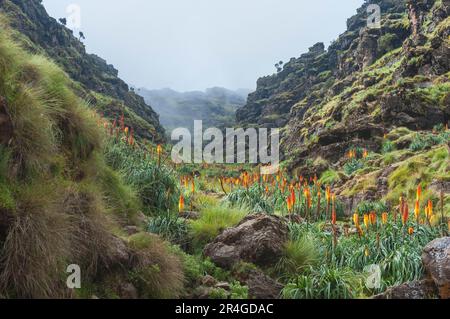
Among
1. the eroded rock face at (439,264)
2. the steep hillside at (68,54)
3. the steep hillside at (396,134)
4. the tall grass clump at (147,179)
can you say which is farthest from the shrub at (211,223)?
the steep hillside at (68,54)

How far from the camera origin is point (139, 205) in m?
9.02

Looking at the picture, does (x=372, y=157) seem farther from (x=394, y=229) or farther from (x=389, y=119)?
(x=394, y=229)

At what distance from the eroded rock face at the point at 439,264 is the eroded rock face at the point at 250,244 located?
2.24 meters

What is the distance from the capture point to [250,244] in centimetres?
697

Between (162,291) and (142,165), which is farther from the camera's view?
(142,165)

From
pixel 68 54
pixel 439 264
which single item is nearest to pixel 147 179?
pixel 439 264

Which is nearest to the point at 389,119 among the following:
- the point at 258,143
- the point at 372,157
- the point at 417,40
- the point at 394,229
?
the point at 372,157

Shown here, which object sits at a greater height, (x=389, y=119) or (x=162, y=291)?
(x=389, y=119)

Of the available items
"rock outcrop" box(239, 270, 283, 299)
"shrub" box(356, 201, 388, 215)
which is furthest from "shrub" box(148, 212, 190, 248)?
"shrub" box(356, 201, 388, 215)

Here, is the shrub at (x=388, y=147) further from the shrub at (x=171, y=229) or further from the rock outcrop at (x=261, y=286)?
the rock outcrop at (x=261, y=286)

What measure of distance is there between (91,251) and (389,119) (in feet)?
86.8

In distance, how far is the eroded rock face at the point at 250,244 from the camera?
22.6ft

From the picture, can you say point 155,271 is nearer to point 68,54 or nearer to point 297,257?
point 297,257
